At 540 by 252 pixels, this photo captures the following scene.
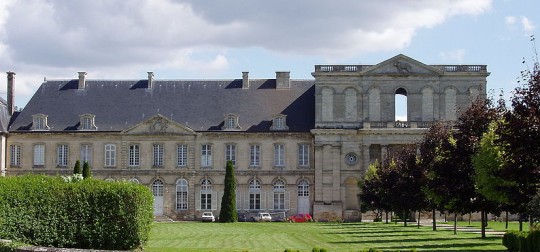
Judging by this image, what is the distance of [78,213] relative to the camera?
27812 mm

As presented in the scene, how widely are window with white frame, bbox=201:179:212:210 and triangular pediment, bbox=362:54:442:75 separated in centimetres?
1479

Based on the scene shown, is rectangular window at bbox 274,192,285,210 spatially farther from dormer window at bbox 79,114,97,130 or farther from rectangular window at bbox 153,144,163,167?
dormer window at bbox 79,114,97,130

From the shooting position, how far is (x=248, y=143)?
73.1 m

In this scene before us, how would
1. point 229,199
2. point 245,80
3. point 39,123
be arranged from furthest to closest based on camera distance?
point 245,80, point 39,123, point 229,199

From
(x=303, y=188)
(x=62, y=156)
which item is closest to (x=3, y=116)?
(x=62, y=156)

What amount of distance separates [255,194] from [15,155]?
62.4 ft

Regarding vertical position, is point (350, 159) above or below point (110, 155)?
below

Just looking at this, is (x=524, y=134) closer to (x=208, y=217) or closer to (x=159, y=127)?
(x=208, y=217)

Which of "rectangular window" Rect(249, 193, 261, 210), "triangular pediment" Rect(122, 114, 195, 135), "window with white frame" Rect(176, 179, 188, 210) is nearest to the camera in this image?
"triangular pediment" Rect(122, 114, 195, 135)

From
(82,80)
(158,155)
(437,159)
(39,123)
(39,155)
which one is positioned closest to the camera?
(437,159)

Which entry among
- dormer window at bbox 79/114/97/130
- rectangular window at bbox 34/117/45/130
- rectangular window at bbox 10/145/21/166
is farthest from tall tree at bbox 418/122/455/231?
rectangular window at bbox 10/145/21/166

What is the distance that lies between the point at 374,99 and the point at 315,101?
447 centimetres

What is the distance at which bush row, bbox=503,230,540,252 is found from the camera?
24856mm

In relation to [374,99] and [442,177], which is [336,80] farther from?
[442,177]
